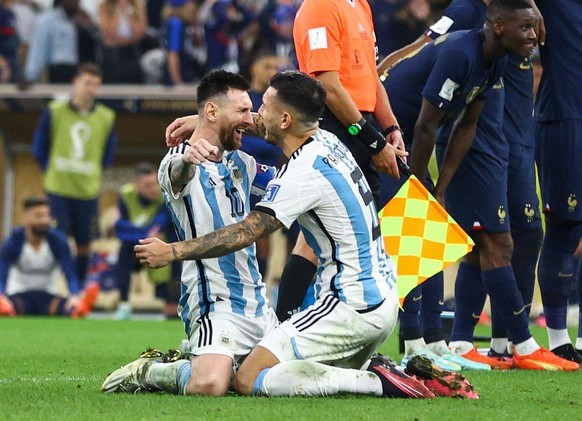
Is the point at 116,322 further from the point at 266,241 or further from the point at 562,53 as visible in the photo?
the point at 562,53

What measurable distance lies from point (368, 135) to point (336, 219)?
1.15 meters

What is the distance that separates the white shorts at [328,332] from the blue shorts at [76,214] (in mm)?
9084

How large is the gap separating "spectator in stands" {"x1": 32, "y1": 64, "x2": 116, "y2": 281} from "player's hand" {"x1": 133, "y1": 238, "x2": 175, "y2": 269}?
367 inches

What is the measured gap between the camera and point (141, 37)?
16.5 m

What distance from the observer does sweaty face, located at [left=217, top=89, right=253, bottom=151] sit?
5.82m

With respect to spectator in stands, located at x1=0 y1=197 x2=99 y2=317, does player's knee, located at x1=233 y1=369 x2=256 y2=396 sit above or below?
above

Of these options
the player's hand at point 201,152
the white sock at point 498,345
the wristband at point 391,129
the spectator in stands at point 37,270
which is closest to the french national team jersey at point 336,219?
the player's hand at point 201,152

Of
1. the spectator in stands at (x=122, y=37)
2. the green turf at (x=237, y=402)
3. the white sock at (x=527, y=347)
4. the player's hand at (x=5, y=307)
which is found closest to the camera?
the green turf at (x=237, y=402)

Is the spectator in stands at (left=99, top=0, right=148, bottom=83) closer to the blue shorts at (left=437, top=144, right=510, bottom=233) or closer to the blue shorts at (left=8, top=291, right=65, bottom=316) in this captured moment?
the blue shorts at (left=8, top=291, right=65, bottom=316)

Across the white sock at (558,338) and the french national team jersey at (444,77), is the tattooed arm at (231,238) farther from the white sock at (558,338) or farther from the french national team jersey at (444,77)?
the white sock at (558,338)

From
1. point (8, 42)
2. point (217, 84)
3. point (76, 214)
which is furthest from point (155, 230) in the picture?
point (217, 84)

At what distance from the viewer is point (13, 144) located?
55.6ft

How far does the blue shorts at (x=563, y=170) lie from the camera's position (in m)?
7.54

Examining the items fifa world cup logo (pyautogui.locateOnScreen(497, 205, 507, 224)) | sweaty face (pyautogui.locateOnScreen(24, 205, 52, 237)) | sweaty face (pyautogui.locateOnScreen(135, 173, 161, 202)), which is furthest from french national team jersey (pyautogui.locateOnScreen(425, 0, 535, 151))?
sweaty face (pyautogui.locateOnScreen(24, 205, 52, 237))
